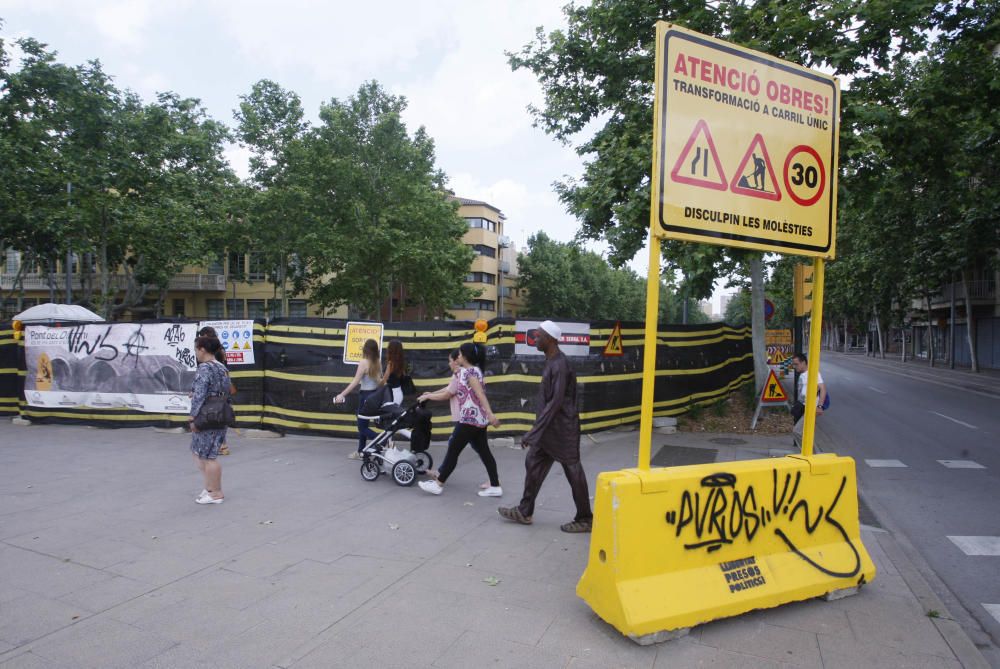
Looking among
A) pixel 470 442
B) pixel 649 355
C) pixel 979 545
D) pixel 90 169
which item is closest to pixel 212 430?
pixel 470 442

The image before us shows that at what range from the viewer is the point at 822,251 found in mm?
4453

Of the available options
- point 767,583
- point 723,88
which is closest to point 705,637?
point 767,583

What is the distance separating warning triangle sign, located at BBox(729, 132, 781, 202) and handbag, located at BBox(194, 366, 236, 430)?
16.3ft

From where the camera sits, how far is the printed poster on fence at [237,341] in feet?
34.4

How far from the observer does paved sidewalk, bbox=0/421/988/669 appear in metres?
3.39

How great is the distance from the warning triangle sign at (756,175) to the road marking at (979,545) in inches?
152

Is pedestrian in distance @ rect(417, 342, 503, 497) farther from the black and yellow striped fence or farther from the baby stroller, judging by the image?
the black and yellow striped fence

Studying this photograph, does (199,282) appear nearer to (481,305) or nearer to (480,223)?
(481,305)

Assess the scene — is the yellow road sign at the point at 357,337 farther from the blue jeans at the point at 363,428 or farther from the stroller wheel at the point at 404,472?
the stroller wheel at the point at 404,472

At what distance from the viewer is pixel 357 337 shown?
9914 millimetres

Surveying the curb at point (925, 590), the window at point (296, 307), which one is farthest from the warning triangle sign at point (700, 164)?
the window at point (296, 307)

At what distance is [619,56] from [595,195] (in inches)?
143

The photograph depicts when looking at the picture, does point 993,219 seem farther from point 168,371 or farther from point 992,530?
point 168,371

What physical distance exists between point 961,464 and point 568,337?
6124 mm
